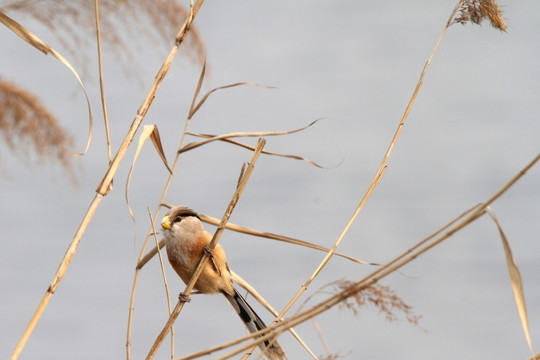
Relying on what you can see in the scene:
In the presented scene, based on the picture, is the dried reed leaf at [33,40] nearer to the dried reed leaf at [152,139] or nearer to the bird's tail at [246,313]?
the dried reed leaf at [152,139]

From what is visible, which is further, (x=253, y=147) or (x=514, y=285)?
(x=253, y=147)

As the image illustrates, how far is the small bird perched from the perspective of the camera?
185 cm

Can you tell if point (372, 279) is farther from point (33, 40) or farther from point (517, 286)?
point (33, 40)

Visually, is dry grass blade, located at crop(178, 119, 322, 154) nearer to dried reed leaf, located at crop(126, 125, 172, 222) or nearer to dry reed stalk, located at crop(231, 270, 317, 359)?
dried reed leaf, located at crop(126, 125, 172, 222)

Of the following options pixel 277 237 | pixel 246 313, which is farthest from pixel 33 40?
pixel 246 313

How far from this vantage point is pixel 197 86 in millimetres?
1407

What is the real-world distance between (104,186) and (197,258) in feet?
2.04

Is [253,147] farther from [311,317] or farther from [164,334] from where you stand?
[311,317]

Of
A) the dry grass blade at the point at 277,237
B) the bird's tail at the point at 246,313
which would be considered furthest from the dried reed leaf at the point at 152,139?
the bird's tail at the point at 246,313

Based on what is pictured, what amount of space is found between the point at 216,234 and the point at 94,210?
9.3 inches

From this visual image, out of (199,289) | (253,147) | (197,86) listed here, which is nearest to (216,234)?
(253,147)

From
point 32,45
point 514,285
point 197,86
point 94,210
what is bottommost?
point 514,285

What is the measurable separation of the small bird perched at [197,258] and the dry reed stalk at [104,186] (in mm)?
562

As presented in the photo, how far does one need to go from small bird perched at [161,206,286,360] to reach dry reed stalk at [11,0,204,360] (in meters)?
0.56
